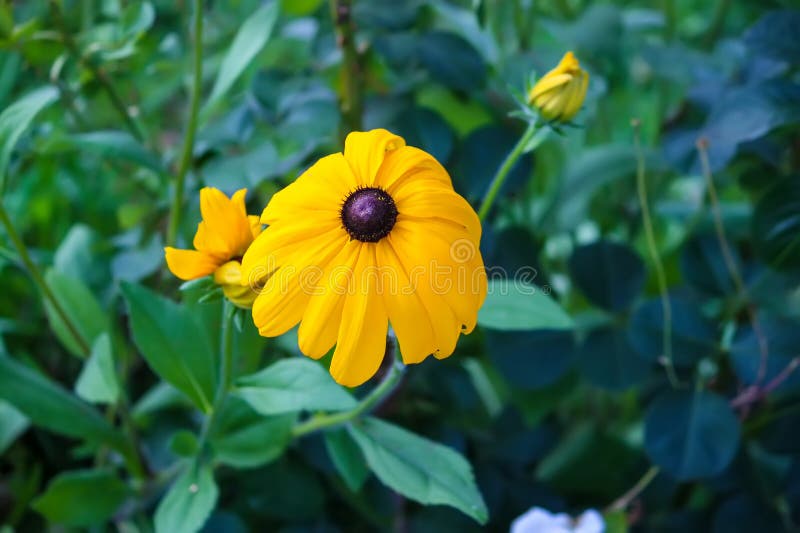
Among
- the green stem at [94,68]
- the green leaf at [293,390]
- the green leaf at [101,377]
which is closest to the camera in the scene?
the green leaf at [293,390]

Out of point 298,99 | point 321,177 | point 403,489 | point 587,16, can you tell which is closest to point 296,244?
point 321,177

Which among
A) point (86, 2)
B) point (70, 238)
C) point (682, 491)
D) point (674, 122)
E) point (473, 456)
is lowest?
point (682, 491)

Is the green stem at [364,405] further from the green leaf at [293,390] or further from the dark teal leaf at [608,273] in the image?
the dark teal leaf at [608,273]

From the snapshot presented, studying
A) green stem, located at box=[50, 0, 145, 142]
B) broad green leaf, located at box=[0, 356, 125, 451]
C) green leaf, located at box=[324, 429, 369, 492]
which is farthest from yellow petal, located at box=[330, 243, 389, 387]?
green stem, located at box=[50, 0, 145, 142]

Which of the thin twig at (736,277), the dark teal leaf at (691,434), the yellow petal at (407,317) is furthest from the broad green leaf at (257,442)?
the thin twig at (736,277)

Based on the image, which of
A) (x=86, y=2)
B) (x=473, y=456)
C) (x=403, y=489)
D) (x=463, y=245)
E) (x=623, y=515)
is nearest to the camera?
(x=463, y=245)

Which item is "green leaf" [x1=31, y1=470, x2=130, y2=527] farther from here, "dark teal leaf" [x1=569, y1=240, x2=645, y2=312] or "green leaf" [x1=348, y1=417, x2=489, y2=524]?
"dark teal leaf" [x1=569, y1=240, x2=645, y2=312]

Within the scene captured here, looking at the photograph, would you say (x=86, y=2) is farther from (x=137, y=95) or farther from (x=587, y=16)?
(x=587, y=16)
